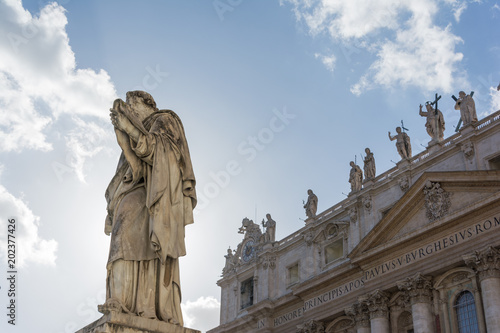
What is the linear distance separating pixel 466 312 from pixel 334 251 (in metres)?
8.54

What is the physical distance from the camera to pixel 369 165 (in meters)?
29.7

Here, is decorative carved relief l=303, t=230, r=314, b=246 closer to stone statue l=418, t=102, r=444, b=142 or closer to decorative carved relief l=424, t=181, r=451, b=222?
decorative carved relief l=424, t=181, r=451, b=222

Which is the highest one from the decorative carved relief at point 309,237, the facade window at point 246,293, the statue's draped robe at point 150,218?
the decorative carved relief at point 309,237

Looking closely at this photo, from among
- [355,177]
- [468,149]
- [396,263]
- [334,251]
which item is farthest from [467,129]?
[334,251]

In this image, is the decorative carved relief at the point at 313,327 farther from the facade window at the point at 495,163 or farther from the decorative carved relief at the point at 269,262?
the facade window at the point at 495,163

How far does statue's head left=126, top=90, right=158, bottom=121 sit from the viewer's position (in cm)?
590

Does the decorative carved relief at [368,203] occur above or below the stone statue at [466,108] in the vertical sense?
below

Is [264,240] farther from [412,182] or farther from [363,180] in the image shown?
[412,182]

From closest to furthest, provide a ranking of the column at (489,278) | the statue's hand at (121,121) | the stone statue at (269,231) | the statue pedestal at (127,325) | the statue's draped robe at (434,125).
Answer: the statue pedestal at (127,325), the statue's hand at (121,121), the column at (489,278), the statue's draped robe at (434,125), the stone statue at (269,231)

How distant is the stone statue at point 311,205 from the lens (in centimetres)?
3228

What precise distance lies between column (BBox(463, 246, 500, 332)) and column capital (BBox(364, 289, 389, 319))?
4416mm

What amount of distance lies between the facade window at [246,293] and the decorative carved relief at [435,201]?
536 inches

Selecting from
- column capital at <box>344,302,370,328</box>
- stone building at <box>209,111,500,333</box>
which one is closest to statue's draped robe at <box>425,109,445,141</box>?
stone building at <box>209,111,500,333</box>

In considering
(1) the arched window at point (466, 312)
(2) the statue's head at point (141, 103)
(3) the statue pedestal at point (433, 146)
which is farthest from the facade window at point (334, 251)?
(2) the statue's head at point (141, 103)
